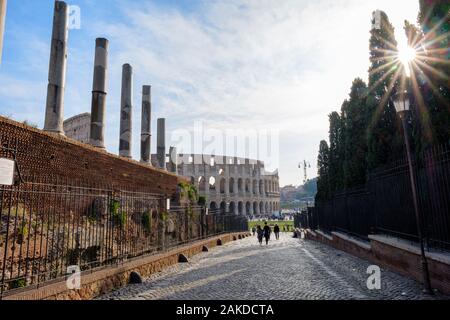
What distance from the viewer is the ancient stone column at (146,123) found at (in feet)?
54.3

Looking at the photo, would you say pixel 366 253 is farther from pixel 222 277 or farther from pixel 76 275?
pixel 76 275

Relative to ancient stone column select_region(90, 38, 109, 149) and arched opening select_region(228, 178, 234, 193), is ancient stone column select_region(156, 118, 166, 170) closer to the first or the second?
ancient stone column select_region(90, 38, 109, 149)

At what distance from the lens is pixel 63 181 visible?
739 cm

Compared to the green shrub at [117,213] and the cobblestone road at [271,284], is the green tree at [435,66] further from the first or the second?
the green shrub at [117,213]

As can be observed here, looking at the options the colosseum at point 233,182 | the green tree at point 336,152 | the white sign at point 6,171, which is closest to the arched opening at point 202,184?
the colosseum at point 233,182

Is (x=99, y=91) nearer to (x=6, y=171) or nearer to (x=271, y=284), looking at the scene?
(x=6, y=171)

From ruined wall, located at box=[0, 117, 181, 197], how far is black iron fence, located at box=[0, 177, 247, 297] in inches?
13.0

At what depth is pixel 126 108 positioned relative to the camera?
1430 centimetres

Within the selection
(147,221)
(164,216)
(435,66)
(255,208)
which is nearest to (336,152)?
(435,66)

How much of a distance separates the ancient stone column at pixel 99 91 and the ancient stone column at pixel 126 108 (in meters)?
2.39

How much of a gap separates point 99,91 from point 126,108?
268cm

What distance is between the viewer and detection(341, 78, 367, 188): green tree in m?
14.9
